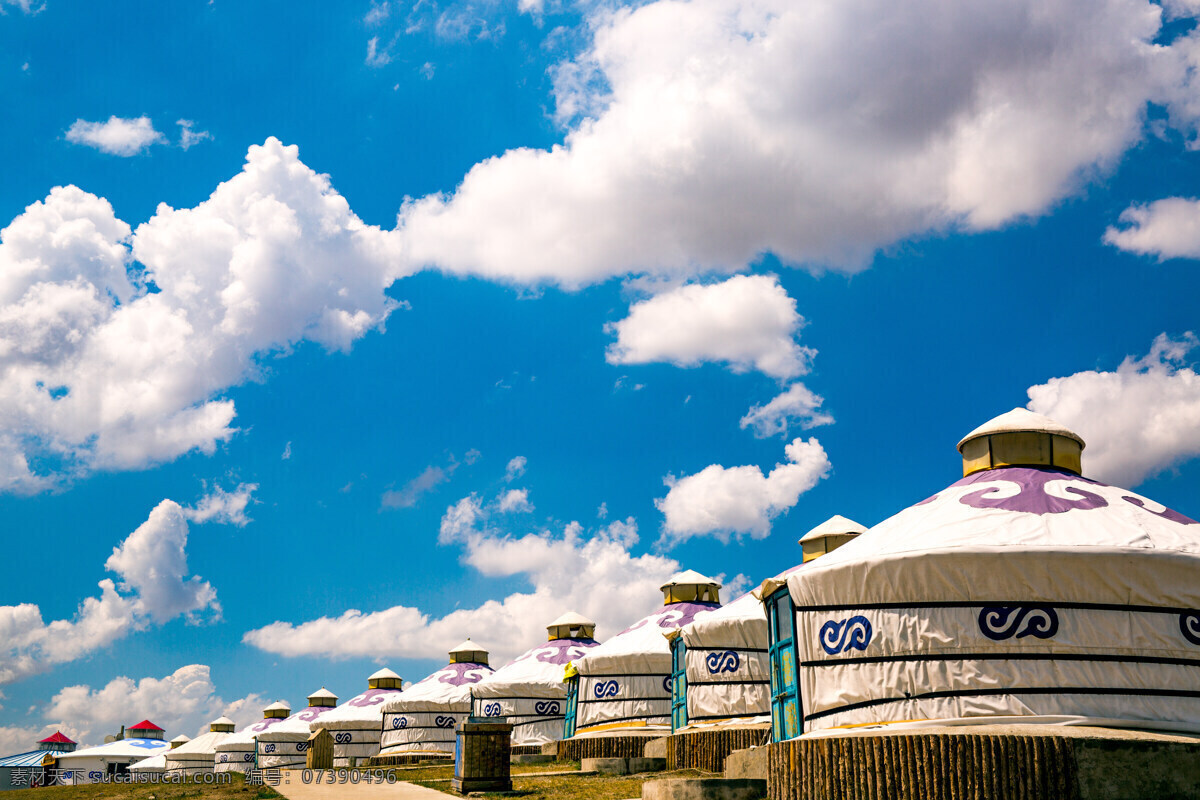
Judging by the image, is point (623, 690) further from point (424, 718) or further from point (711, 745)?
point (424, 718)

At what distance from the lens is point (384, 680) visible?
35594 millimetres

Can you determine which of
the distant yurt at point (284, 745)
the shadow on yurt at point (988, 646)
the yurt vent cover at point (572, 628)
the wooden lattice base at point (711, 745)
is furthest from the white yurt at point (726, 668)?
the distant yurt at point (284, 745)

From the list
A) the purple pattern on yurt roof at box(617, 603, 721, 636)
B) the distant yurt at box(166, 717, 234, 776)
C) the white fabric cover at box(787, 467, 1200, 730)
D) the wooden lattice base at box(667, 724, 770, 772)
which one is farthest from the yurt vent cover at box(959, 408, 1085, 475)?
the distant yurt at box(166, 717, 234, 776)

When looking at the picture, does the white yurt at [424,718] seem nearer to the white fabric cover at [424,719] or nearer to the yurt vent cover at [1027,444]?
the white fabric cover at [424,719]

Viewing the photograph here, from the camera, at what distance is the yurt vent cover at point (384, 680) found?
1400 inches

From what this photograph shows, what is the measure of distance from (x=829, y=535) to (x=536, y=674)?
456 inches

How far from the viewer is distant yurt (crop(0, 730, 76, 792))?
37.5 m

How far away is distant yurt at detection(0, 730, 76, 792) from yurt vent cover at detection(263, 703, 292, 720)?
8.74m

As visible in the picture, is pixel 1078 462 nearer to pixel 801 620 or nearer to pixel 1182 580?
pixel 1182 580

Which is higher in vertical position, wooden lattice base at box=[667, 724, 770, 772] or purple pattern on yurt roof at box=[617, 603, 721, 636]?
purple pattern on yurt roof at box=[617, 603, 721, 636]

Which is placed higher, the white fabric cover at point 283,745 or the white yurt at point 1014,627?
the white yurt at point 1014,627

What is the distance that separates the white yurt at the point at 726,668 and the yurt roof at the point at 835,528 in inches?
75.7

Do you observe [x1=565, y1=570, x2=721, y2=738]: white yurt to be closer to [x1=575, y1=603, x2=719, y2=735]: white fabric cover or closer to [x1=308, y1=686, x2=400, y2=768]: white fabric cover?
[x1=575, y1=603, x2=719, y2=735]: white fabric cover

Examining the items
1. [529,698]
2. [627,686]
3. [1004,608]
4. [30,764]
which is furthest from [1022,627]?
[30,764]
